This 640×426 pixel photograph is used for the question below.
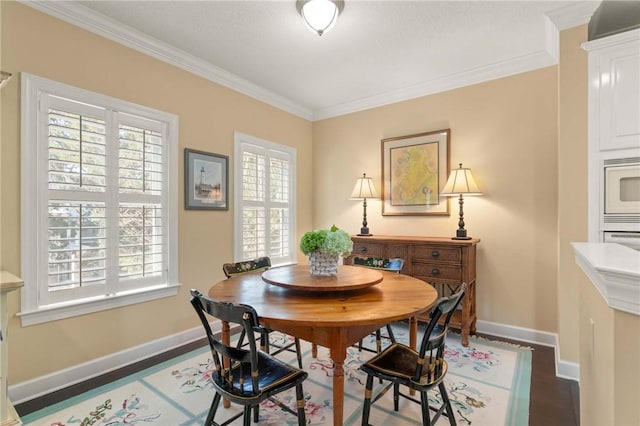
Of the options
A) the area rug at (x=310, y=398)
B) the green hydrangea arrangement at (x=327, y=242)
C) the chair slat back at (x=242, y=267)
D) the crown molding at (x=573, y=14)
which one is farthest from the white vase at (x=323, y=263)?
the crown molding at (x=573, y=14)

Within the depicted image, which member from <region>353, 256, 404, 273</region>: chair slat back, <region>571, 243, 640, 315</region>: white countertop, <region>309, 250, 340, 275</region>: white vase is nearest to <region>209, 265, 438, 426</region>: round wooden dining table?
<region>309, 250, 340, 275</region>: white vase

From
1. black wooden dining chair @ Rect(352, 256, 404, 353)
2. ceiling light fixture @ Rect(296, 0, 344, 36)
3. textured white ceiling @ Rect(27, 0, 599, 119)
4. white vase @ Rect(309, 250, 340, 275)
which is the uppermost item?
textured white ceiling @ Rect(27, 0, 599, 119)

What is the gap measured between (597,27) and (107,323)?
4.34m

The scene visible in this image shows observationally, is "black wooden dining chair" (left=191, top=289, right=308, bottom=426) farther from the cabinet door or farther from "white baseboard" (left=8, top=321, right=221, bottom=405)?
the cabinet door

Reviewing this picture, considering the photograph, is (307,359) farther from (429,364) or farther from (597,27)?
(597,27)

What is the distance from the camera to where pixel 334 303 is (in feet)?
5.58

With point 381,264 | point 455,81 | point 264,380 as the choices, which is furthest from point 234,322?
point 455,81

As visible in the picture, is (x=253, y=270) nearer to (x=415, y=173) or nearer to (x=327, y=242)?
(x=327, y=242)

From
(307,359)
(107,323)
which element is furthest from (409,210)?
(107,323)

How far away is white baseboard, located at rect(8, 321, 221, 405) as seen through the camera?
2.13 meters

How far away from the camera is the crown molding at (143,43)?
2.26 meters

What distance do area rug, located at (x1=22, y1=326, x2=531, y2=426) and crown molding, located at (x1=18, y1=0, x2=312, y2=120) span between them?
8.91ft

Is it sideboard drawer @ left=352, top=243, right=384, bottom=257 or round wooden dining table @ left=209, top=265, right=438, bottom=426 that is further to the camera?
sideboard drawer @ left=352, top=243, right=384, bottom=257

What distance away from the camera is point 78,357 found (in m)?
2.38
